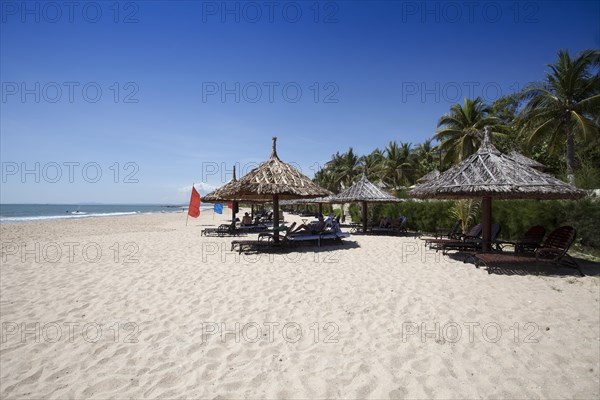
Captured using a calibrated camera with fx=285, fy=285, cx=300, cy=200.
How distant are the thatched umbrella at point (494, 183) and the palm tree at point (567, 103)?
12522mm

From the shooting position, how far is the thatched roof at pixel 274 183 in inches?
399

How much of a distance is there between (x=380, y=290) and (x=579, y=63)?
21710 millimetres

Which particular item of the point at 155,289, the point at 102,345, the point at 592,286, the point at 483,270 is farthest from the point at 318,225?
the point at 102,345

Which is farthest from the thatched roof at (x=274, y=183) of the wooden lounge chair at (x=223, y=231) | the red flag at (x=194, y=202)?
the red flag at (x=194, y=202)

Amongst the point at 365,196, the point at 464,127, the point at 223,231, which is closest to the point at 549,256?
the point at 365,196

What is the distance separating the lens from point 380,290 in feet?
18.1

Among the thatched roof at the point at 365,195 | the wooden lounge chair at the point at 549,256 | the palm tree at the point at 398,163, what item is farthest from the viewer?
the palm tree at the point at 398,163

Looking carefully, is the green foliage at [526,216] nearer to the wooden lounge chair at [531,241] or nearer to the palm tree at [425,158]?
the wooden lounge chair at [531,241]

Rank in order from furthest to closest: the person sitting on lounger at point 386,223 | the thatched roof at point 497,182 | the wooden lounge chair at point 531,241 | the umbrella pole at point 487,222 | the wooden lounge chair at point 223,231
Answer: the wooden lounge chair at point 223,231 → the person sitting on lounger at point 386,223 → the umbrella pole at point 487,222 → the wooden lounge chair at point 531,241 → the thatched roof at point 497,182

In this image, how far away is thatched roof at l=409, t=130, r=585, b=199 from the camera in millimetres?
7258

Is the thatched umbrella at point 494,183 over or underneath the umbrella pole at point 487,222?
over

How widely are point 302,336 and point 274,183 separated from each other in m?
7.26

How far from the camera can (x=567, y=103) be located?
698 inches

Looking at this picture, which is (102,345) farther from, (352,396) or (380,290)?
(380,290)
